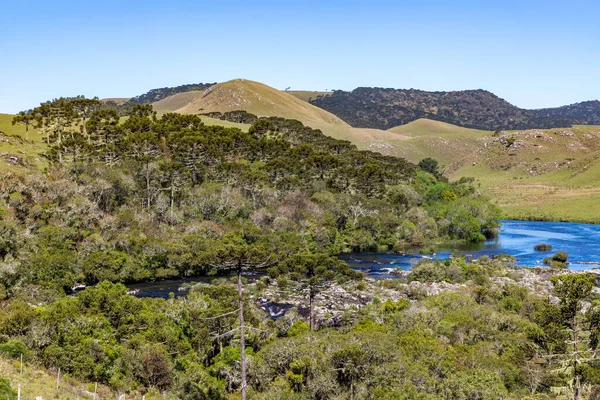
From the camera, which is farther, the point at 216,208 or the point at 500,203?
the point at 500,203

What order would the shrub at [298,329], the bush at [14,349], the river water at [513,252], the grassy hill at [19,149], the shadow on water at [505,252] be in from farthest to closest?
the grassy hill at [19,149] → the river water at [513,252] → the shadow on water at [505,252] → the shrub at [298,329] → the bush at [14,349]

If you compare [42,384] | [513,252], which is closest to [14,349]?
[42,384]

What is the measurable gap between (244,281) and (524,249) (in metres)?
39.3

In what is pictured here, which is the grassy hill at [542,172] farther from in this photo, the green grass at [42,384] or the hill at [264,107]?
the green grass at [42,384]

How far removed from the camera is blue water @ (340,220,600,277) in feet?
187

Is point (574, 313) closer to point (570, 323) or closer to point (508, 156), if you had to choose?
point (570, 323)

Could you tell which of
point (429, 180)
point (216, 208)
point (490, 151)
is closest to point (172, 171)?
point (216, 208)

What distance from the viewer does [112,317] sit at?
28.4 m

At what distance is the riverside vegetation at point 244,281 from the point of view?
20.2 m

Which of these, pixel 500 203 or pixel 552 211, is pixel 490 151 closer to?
pixel 500 203

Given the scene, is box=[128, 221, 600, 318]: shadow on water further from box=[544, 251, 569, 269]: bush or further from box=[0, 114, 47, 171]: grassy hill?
box=[0, 114, 47, 171]: grassy hill

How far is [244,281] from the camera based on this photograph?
48062 millimetres

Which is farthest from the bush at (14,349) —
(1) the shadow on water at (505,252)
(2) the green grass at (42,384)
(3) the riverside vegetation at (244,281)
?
(1) the shadow on water at (505,252)

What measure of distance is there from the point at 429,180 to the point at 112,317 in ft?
309
